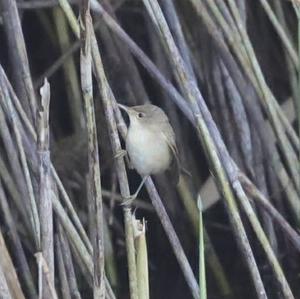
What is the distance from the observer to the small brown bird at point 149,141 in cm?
370

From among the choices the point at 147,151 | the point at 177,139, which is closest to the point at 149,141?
the point at 147,151

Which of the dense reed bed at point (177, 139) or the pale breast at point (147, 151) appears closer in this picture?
the dense reed bed at point (177, 139)

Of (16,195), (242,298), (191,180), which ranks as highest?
(16,195)

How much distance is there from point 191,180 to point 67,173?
1.92 ft

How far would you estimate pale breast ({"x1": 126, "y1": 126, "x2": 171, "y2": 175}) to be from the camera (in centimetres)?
369

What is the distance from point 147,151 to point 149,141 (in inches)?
1.9

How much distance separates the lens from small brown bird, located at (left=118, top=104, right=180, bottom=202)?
3697 mm

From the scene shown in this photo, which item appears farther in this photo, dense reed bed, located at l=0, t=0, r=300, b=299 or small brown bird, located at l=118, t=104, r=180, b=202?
small brown bird, located at l=118, t=104, r=180, b=202

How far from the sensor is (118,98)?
4.75 meters

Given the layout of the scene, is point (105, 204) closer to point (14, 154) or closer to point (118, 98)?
point (118, 98)

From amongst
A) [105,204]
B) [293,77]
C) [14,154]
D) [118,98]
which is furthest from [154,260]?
[14,154]

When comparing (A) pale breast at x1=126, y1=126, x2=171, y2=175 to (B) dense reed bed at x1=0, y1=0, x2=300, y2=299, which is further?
(A) pale breast at x1=126, y1=126, x2=171, y2=175

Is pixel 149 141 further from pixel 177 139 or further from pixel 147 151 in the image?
pixel 177 139

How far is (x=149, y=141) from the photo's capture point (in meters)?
3.76
